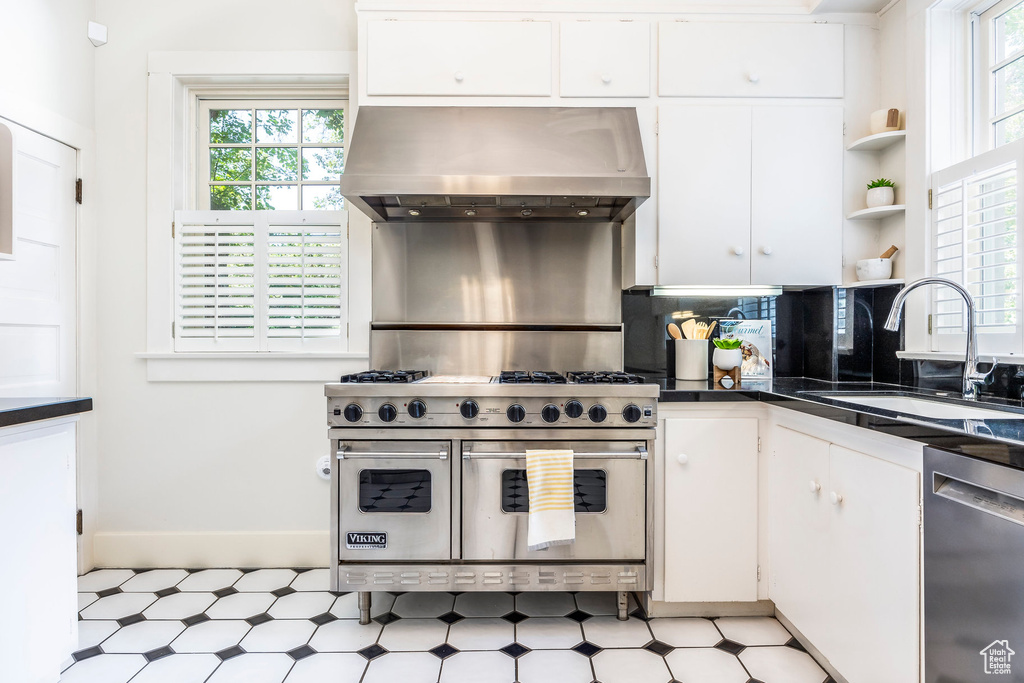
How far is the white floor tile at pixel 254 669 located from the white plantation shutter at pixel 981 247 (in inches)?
102

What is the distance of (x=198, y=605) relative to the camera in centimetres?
232

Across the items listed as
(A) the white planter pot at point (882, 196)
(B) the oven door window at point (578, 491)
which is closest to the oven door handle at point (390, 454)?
(B) the oven door window at point (578, 491)

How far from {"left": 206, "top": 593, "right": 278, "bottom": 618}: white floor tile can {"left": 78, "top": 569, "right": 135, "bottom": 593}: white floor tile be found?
23.4 inches

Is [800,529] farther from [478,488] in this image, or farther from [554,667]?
[478,488]

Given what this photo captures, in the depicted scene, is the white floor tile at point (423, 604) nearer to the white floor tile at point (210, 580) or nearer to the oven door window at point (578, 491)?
the oven door window at point (578, 491)

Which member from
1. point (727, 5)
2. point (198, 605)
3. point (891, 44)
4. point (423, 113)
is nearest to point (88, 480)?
point (198, 605)

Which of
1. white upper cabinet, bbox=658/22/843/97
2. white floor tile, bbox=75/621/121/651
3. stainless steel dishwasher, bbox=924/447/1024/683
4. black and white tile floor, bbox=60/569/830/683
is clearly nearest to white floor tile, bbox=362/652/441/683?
black and white tile floor, bbox=60/569/830/683

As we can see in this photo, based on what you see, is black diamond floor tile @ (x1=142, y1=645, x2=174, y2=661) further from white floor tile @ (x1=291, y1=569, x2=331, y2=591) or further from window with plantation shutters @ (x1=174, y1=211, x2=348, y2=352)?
window with plantation shutters @ (x1=174, y1=211, x2=348, y2=352)

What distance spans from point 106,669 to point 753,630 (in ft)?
7.53

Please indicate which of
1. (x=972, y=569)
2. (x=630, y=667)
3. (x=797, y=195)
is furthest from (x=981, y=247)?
(x=630, y=667)

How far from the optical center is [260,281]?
2756 mm

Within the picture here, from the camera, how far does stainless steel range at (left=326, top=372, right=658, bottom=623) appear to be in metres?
2.11

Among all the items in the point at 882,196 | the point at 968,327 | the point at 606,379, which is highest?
the point at 882,196

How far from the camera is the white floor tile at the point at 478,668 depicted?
5.98ft
